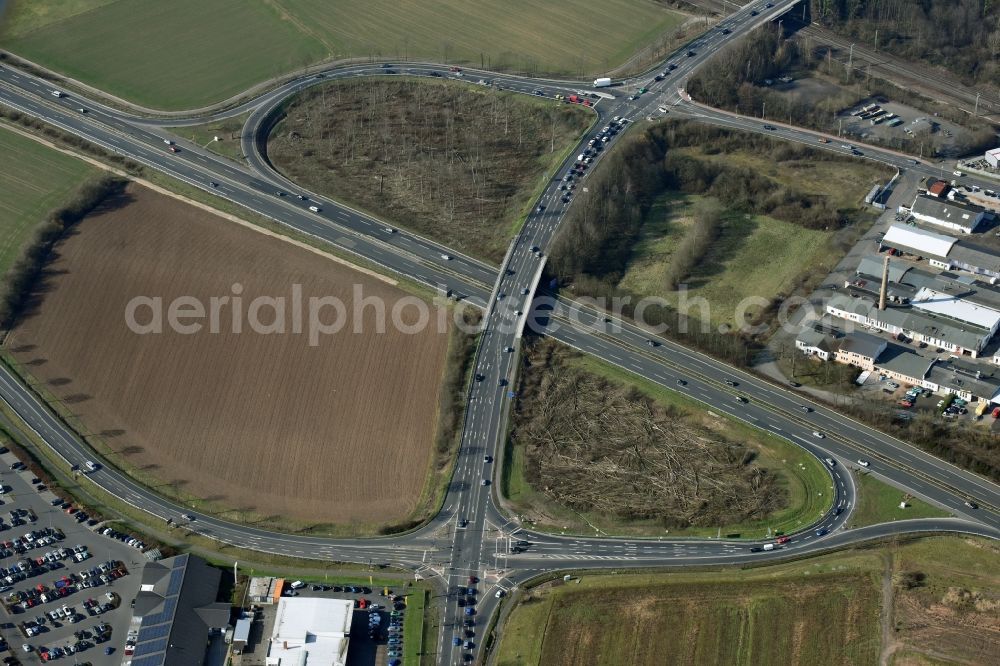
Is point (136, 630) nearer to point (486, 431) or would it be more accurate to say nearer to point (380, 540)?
point (380, 540)

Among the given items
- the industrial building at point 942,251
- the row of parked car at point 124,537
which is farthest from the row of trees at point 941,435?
the row of parked car at point 124,537

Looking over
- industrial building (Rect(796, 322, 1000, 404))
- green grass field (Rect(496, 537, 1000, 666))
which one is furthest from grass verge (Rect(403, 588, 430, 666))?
industrial building (Rect(796, 322, 1000, 404))

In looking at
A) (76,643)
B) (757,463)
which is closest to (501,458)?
(757,463)

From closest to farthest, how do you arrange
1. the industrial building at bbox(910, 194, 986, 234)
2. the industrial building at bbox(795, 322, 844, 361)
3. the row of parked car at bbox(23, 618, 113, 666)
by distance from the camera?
1. the row of parked car at bbox(23, 618, 113, 666)
2. the industrial building at bbox(795, 322, 844, 361)
3. the industrial building at bbox(910, 194, 986, 234)

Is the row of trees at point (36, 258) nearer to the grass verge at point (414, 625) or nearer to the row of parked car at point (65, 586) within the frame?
the row of parked car at point (65, 586)

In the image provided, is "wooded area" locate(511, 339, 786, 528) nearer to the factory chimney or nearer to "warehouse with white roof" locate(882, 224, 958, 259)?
the factory chimney

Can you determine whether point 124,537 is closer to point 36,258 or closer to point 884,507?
point 36,258
